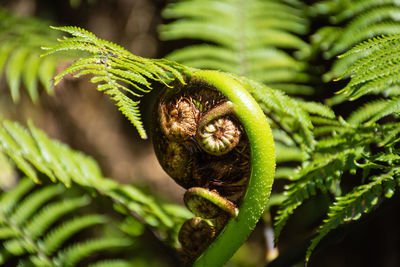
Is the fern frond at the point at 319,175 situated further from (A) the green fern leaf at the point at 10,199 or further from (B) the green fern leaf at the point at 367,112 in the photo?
(A) the green fern leaf at the point at 10,199

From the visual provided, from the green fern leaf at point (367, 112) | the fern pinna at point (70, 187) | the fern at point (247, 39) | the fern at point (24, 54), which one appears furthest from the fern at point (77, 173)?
the green fern leaf at point (367, 112)

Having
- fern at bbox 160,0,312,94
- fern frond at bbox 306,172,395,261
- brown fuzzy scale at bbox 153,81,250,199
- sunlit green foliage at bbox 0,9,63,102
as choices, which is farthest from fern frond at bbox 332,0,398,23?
sunlit green foliage at bbox 0,9,63,102

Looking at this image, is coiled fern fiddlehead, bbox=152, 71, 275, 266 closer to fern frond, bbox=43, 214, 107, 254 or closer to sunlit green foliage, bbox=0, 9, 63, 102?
fern frond, bbox=43, 214, 107, 254

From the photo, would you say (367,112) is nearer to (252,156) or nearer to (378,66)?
(378,66)

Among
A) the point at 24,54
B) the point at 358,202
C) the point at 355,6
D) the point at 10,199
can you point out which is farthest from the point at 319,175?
the point at 24,54

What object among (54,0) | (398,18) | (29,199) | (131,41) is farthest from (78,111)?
(398,18)

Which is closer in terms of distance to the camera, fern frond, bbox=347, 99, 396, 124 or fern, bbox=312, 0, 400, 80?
fern frond, bbox=347, 99, 396, 124
